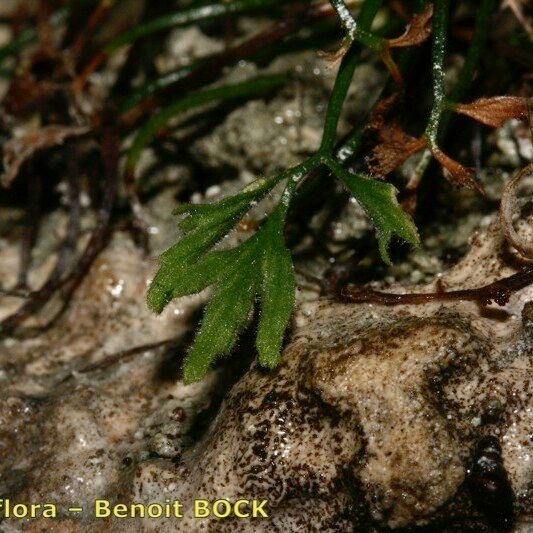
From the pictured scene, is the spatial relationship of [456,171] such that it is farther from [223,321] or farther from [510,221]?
[223,321]

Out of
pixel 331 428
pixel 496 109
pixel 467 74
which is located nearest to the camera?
pixel 331 428

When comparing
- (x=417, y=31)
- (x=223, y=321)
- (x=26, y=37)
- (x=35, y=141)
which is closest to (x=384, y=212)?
(x=223, y=321)

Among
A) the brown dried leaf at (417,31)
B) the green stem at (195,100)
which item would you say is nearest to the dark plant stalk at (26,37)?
the green stem at (195,100)

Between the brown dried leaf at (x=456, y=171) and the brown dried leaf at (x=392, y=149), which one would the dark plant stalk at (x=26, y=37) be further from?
the brown dried leaf at (x=456, y=171)

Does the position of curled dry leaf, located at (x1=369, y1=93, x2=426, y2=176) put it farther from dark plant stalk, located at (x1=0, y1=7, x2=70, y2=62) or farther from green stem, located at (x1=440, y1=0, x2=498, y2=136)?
dark plant stalk, located at (x1=0, y1=7, x2=70, y2=62)

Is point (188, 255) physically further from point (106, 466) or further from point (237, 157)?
point (237, 157)
